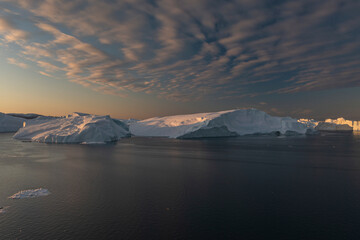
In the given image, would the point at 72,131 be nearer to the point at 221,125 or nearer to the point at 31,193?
the point at 31,193

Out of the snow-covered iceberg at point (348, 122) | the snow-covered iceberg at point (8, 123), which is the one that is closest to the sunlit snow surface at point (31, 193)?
the snow-covered iceberg at point (8, 123)

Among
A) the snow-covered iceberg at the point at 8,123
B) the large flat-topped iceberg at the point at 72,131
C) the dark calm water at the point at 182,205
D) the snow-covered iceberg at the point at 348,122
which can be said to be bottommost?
the dark calm water at the point at 182,205

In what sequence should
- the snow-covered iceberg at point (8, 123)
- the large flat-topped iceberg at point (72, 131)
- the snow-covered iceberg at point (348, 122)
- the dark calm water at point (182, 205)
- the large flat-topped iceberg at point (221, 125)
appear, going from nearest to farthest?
the dark calm water at point (182, 205) → the large flat-topped iceberg at point (72, 131) → the large flat-topped iceberg at point (221, 125) → the snow-covered iceberg at point (8, 123) → the snow-covered iceberg at point (348, 122)

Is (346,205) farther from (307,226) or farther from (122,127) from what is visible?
(122,127)

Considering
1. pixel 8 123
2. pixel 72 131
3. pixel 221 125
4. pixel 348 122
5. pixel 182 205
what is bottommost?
pixel 182 205

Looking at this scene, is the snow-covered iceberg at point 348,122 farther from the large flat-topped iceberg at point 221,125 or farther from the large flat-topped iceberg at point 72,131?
the large flat-topped iceberg at point 72,131

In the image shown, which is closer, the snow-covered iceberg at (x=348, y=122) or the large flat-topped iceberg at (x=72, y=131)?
the large flat-topped iceberg at (x=72, y=131)

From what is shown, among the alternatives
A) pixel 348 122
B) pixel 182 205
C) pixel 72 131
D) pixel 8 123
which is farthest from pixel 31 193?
pixel 348 122
